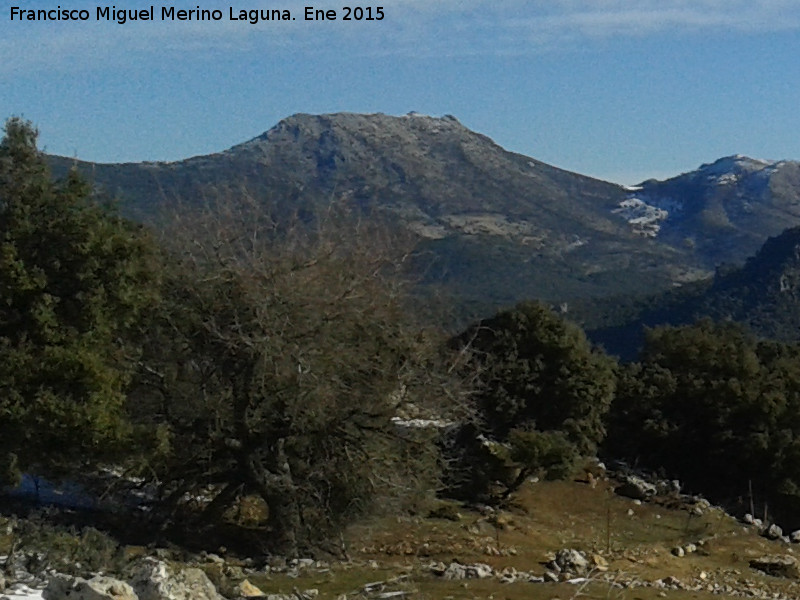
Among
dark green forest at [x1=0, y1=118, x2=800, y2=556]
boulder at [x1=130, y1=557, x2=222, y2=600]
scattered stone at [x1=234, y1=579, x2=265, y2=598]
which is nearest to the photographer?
boulder at [x1=130, y1=557, x2=222, y2=600]

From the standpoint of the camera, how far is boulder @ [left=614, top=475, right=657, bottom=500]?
27094 millimetres

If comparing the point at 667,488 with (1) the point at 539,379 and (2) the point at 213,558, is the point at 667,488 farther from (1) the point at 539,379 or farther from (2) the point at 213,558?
(2) the point at 213,558

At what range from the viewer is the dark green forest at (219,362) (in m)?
14.5

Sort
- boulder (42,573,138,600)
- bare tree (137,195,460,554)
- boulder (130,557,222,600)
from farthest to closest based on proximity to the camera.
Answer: bare tree (137,195,460,554) → boulder (130,557,222,600) → boulder (42,573,138,600)

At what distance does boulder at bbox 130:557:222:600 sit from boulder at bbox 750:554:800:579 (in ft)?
41.7

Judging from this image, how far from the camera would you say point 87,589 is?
777cm

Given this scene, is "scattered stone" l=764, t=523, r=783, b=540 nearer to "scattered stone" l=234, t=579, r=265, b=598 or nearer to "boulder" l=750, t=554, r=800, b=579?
"boulder" l=750, t=554, r=800, b=579

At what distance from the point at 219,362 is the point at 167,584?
27.0 ft

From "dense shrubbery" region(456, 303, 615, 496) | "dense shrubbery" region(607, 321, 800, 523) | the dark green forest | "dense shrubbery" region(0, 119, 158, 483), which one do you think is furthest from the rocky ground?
"dense shrubbery" region(607, 321, 800, 523)

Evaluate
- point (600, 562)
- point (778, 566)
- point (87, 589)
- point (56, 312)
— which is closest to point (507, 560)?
point (600, 562)

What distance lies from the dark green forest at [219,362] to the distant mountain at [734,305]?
225 ft

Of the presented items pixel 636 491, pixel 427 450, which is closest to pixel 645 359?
pixel 636 491

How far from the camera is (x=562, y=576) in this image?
14.7 m

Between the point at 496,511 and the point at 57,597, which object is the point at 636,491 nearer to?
the point at 496,511
